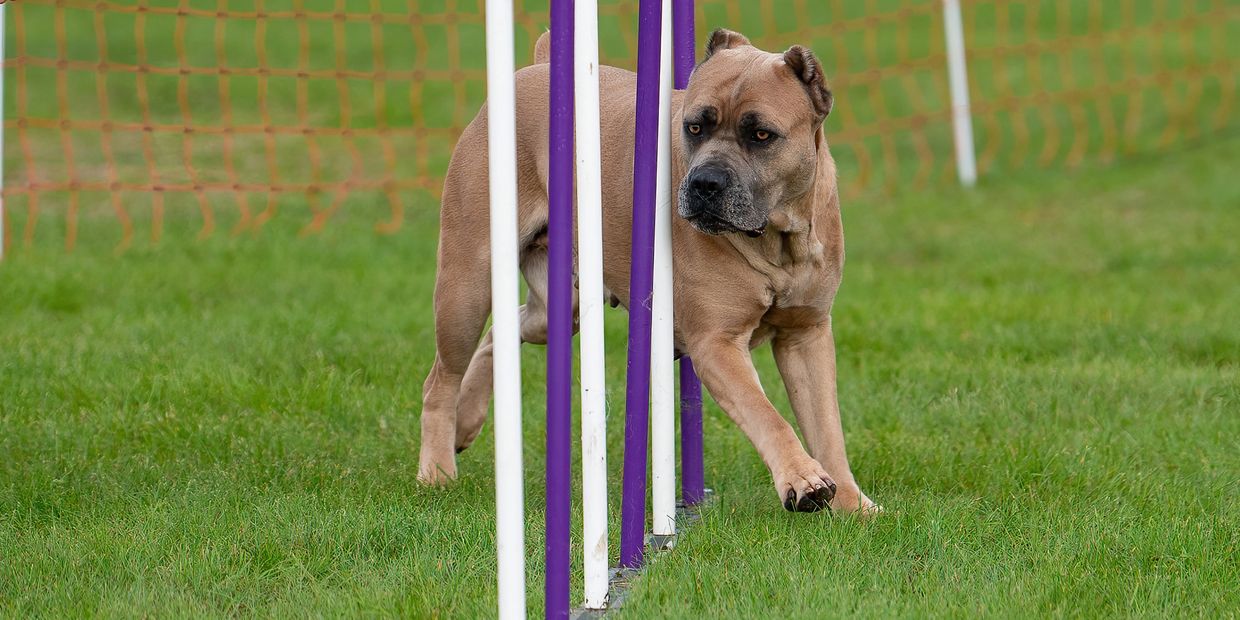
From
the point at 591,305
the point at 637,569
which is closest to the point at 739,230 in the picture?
the point at 591,305


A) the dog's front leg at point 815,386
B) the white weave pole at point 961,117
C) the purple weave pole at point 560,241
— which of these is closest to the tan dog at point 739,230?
the dog's front leg at point 815,386

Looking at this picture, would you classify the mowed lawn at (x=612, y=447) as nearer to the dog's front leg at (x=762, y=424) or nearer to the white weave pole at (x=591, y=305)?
the dog's front leg at (x=762, y=424)

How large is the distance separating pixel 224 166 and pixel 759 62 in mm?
10791

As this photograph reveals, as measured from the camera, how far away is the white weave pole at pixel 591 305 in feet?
11.2

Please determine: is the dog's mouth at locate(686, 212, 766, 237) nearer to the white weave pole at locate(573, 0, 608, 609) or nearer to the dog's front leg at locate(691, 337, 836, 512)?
the dog's front leg at locate(691, 337, 836, 512)

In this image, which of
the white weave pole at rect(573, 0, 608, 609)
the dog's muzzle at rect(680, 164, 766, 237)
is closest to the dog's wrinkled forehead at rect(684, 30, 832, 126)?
the dog's muzzle at rect(680, 164, 766, 237)

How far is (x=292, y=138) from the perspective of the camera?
1616 centimetres

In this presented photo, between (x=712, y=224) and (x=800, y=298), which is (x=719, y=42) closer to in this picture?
(x=712, y=224)

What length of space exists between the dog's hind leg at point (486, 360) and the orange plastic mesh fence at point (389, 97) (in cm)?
500

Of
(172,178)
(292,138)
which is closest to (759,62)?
(172,178)

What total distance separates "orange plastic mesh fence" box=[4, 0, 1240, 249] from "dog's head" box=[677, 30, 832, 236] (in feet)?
20.1

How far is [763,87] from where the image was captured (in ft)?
14.2

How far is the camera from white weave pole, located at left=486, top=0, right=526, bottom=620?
2957 mm

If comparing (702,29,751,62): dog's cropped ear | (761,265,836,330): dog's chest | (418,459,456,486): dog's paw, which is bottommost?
(418,459,456,486): dog's paw
